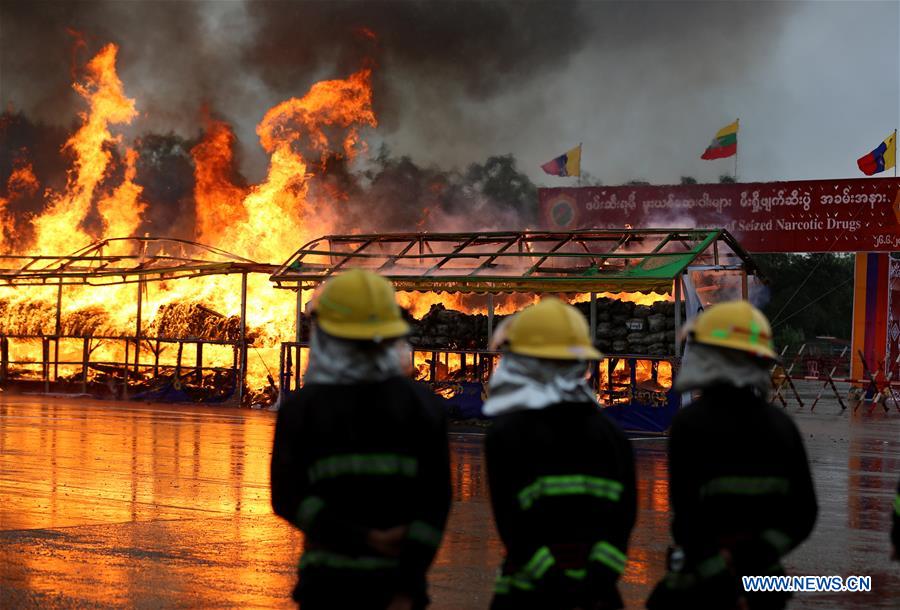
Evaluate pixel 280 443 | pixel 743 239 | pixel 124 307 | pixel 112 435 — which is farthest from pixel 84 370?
pixel 280 443

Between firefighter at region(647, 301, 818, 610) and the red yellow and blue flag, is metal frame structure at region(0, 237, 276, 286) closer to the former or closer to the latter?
the red yellow and blue flag

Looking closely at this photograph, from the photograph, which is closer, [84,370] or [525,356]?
[525,356]

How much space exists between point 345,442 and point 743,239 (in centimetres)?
3219

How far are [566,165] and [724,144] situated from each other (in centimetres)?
483

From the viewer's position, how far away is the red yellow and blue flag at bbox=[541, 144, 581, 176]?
41.3 metres

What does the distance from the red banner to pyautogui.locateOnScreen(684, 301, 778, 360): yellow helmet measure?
30.2 metres

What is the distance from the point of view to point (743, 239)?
3528 centimetres

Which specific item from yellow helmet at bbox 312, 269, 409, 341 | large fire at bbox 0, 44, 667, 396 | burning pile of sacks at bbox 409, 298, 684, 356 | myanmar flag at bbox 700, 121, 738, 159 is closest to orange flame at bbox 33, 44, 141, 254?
large fire at bbox 0, 44, 667, 396

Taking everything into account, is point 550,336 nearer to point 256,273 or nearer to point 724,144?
point 256,273

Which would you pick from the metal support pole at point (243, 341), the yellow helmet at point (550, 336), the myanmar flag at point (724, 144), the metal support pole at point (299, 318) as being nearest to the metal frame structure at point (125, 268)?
the metal support pole at point (243, 341)

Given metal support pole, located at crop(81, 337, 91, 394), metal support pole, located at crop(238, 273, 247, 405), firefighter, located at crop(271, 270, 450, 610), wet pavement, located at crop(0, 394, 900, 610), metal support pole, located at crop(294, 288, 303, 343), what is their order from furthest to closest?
metal support pole, located at crop(81, 337, 91, 394) → metal support pole, located at crop(238, 273, 247, 405) → metal support pole, located at crop(294, 288, 303, 343) → wet pavement, located at crop(0, 394, 900, 610) → firefighter, located at crop(271, 270, 450, 610)

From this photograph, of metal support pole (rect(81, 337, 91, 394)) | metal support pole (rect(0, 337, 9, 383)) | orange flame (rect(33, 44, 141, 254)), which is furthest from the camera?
orange flame (rect(33, 44, 141, 254))

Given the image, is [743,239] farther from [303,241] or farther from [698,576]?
[698,576]

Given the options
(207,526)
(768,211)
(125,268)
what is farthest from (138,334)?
(207,526)
